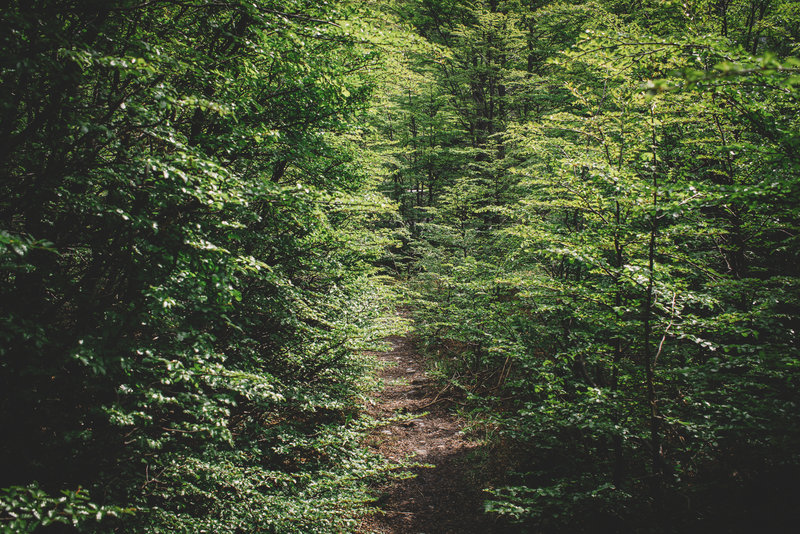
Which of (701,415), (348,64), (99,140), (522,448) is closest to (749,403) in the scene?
(701,415)

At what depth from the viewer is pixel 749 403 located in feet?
9.71

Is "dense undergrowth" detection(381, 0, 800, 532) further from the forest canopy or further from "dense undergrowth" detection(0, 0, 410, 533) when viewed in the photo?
"dense undergrowth" detection(0, 0, 410, 533)

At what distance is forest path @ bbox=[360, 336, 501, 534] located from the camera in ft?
16.5

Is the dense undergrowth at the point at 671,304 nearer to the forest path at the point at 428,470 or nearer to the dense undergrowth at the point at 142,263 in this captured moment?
the forest path at the point at 428,470

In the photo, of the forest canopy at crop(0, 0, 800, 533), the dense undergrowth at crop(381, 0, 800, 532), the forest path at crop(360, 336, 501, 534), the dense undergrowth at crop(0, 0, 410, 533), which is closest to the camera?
the dense undergrowth at crop(0, 0, 410, 533)

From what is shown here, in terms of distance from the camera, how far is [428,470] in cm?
628

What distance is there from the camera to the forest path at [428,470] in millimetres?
5035

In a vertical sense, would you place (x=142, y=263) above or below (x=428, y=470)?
above

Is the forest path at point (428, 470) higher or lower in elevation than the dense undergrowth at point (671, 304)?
lower

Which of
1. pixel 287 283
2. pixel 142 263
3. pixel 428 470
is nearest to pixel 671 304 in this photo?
pixel 287 283

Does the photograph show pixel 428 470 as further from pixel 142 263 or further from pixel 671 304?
pixel 142 263

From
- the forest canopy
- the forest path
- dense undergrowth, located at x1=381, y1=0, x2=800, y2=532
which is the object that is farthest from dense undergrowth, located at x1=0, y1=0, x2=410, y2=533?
dense undergrowth, located at x1=381, y1=0, x2=800, y2=532

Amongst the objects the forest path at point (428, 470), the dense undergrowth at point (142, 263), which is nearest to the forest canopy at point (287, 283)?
the dense undergrowth at point (142, 263)

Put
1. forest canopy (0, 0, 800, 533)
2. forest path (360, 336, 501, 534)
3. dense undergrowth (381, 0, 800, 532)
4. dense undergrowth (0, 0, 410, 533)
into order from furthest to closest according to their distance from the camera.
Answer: forest path (360, 336, 501, 534) < dense undergrowth (381, 0, 800, 532) < forest canopy (0, 0, 800, 533) < dense undergrowth (0, 0, 410, 533)
